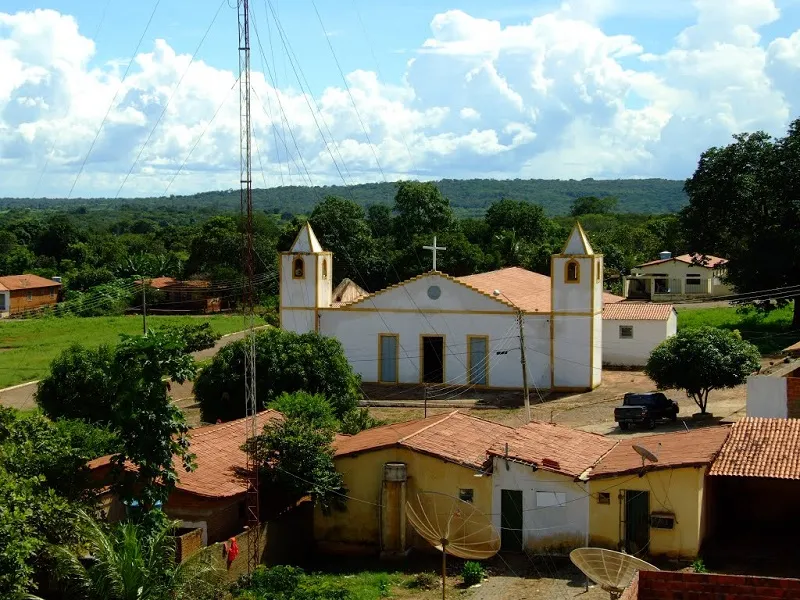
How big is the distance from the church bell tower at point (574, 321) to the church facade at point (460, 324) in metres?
0.04

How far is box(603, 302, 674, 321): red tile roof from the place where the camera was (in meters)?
42.5

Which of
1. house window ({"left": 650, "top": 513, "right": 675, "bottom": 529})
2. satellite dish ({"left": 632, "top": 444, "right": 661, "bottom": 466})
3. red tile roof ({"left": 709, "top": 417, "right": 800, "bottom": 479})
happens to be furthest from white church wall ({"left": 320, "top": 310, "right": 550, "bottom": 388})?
house window ({"left": 650, "top": 513, "right": 675, "bottom": 529})

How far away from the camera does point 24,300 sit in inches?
2943

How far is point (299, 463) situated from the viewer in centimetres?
2177

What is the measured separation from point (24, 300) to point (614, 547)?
202ft

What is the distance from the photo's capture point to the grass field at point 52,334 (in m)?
46.5

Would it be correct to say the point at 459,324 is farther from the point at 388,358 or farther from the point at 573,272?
the point at 573,272

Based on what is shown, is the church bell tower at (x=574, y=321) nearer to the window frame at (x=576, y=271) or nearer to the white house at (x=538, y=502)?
the window frame at (x=576, y=271)

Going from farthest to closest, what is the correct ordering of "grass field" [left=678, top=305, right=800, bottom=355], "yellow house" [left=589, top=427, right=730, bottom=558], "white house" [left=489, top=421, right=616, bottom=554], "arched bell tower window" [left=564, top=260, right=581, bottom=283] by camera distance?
"grass field" [left=678, top=305, right=800, bottom=355] < "arched bell tower window" [left=564, top=260, right=581, bottom=283] < "white house" [left=489, top=421, right=616, bottom=554] < "yellow house" [left=589, top=427, right=730, bottom=558]

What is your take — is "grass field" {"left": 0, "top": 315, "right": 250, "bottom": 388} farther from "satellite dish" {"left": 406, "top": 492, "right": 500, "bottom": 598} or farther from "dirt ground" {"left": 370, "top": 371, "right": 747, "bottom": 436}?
"satellite dish" {"left": 406, "top": 492, "right": 500, "bottom": 598}

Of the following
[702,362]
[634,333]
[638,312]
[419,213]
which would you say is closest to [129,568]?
[702,362]

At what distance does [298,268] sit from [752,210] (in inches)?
797

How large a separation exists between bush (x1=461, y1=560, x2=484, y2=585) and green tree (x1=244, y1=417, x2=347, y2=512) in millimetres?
3320

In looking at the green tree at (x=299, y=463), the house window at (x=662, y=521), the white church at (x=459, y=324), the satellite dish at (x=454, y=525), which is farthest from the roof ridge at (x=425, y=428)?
the white church at (x=459, y=324)
